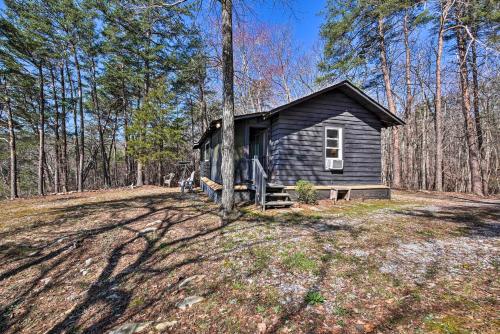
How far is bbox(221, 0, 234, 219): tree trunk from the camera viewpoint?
6324 mm

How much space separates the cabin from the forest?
6.36 feet

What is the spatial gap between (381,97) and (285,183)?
20337mm

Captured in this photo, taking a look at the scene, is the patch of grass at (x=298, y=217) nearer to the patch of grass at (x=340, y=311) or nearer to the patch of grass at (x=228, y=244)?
the patch of grass at (x=228, y=244)

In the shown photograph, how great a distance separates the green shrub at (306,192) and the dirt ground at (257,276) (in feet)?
6.17

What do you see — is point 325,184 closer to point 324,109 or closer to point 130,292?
point 324,109

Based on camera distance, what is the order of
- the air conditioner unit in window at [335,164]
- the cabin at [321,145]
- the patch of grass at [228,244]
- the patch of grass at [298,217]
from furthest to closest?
the air conditioner unit in window at [335,164] → the cabin at [321,145] → the patch of grass at [298,217] → the patch of grass at [228,244]

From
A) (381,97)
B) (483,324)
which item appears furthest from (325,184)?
(381,97)

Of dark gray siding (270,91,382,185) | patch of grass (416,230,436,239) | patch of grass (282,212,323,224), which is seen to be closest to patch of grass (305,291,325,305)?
patch of grass (282,212,323,224)

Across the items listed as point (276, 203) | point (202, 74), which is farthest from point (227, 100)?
point (202, 74)

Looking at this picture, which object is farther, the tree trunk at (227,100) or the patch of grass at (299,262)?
the tree trunk at (227,100)

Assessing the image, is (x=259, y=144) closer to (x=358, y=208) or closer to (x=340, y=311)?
(x=358, y=208)

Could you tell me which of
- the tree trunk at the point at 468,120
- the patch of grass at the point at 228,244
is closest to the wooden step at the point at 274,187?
the patch of grass at the point at 228,244

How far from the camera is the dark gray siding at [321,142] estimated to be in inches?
346

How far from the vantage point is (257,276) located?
10.8 feet
